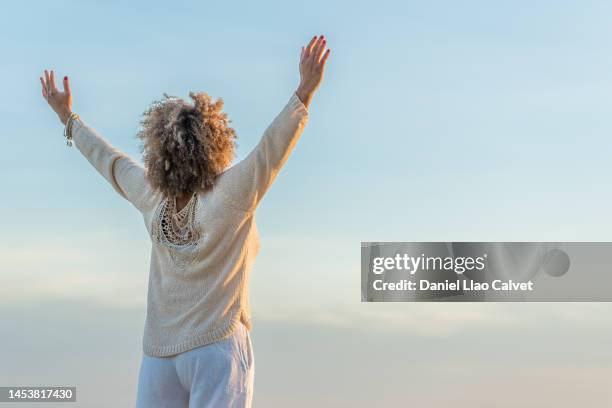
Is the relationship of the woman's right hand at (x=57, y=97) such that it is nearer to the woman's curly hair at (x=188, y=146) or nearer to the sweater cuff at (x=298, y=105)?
the woman's curly hair at (x=188, y=146)

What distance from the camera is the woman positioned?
11.6ft

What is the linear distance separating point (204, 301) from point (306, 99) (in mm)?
993

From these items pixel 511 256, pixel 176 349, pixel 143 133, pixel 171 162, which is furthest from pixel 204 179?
pixel 511 256

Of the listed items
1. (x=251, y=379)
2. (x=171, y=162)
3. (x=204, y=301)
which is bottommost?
(x=251, y=379)

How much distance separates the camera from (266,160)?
11.6ft

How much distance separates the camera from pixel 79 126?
449cm

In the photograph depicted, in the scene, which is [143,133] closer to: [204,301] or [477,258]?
[204,301]

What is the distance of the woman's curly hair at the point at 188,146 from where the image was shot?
3.71 meters

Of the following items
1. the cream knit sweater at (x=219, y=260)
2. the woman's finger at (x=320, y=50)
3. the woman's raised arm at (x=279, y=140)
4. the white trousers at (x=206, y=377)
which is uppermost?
the woman's finger at (x=320, y=50)

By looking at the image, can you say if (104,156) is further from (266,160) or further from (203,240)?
(266,160)

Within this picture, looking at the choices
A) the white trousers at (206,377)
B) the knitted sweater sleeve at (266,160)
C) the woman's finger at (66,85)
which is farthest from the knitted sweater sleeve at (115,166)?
the white trousers at (206,377)

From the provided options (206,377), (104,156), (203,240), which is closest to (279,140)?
(203,240)

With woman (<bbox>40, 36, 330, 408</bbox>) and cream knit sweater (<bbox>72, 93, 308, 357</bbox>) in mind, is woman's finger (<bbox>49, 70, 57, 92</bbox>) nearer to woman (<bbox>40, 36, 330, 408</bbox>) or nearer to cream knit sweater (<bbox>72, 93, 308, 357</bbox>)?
woman (<bbox>40, 36, 330, 408</bbox>)

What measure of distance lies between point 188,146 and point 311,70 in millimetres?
654
